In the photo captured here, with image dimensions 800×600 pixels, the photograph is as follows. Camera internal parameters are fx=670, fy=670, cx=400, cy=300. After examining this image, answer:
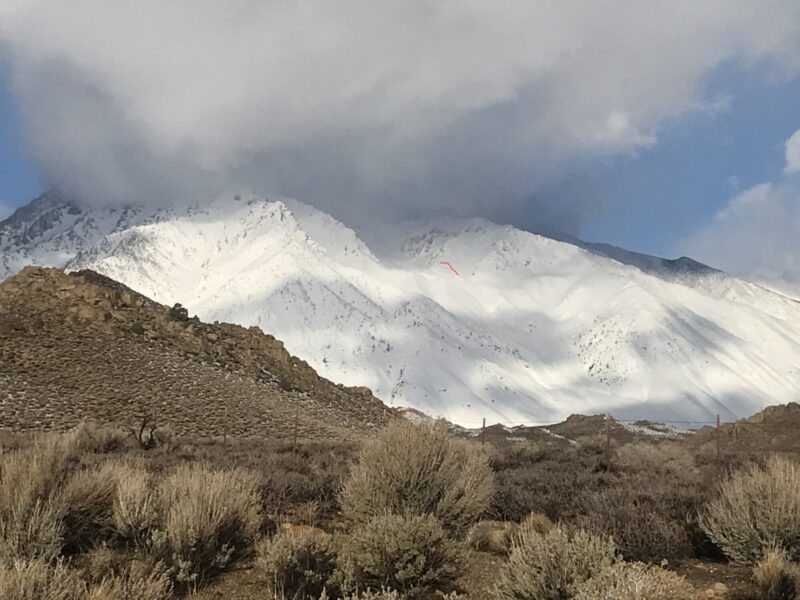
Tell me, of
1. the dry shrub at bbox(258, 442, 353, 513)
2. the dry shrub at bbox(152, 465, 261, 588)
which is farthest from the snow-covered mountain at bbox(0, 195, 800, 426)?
the dry shrub at bbox(152, 465, 261, 588)

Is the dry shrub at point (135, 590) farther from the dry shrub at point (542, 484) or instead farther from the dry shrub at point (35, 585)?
the dry shrub at point (542, 484)

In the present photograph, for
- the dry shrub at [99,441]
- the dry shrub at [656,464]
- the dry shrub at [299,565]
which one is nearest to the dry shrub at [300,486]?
the dry shrub at [299,565]

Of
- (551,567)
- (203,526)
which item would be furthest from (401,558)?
(203,526)

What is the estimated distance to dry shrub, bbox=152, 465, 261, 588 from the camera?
5914mm

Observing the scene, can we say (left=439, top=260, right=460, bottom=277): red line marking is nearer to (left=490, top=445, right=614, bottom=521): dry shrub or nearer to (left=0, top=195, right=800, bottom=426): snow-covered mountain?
(left=0, top=195, right=800, bottom=426): snow-covered mountain

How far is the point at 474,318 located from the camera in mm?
130750

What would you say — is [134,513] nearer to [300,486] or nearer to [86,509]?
[86,509]

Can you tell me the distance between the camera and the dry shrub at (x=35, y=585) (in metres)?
3.79

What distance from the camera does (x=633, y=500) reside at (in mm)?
9352

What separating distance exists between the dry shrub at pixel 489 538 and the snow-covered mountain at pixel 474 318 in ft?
244

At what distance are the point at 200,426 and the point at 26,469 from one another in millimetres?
23118

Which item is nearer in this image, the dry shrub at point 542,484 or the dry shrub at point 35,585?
the dry shrub at point 35,585

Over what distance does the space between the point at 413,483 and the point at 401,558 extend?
2.32 metres

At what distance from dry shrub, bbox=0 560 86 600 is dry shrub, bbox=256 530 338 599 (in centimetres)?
158
